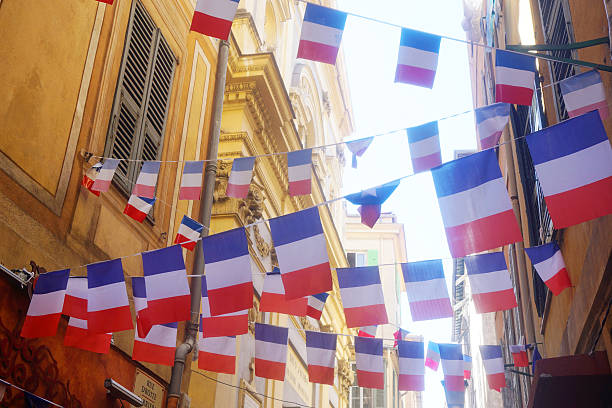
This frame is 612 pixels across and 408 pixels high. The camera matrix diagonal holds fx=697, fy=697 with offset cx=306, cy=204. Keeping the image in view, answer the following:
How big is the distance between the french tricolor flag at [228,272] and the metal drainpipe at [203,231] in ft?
3.70

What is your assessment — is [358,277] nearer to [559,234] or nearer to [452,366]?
[559,234]

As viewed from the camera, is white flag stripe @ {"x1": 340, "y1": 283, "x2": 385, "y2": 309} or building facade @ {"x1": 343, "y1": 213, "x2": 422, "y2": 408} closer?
white flag stripe @ {"x1": 340, "y1": 283, "x2": 385, "y2": 309}

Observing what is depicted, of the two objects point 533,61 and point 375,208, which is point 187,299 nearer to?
point 375,208

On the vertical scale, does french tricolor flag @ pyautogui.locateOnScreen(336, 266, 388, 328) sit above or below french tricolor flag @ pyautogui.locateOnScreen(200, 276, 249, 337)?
above

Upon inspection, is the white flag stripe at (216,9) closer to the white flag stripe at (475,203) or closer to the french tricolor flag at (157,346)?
the white flag stripe at (475,203)

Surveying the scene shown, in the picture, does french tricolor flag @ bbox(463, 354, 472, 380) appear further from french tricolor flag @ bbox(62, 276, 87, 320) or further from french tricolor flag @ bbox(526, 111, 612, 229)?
french tricolor flag @ bbox(62, 276, 87, 320)

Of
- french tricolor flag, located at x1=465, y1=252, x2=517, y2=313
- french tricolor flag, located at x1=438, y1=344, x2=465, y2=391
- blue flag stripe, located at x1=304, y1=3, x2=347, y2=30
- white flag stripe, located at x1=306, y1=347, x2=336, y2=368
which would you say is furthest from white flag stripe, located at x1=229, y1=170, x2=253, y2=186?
french tricolor flag, located at x1=438, y1=344, x2=465, y2=391

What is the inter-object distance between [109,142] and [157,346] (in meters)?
2.19

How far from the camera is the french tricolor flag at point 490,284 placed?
718cm

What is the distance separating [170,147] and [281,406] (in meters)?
6.57

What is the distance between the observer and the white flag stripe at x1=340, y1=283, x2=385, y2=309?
7641 millimetres

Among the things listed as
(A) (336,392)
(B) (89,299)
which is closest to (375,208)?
(B) (89,299)

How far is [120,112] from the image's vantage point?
305 inches

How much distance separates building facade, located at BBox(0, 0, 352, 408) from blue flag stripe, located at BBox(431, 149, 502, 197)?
3423mm
